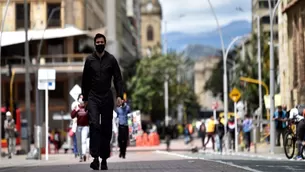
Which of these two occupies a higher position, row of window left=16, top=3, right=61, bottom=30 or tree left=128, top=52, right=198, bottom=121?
row of window left=16, top=3, right=61, bottom=30

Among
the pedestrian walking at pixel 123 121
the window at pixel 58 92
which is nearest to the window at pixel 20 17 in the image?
the window at pixel 58 92

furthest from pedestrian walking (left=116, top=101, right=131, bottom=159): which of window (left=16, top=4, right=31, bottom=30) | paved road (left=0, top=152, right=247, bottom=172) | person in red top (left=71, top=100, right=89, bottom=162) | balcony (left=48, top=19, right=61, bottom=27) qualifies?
balcony (left=48, top=19, right=61, bottom=27)

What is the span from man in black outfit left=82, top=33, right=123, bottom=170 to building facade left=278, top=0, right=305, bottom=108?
27082 millimetres

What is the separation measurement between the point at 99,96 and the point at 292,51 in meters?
31.1

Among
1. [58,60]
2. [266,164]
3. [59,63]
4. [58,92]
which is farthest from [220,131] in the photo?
[58,92]

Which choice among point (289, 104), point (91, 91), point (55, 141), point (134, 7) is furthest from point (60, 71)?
point (134, 7)

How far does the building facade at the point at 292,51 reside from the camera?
42938 millimetres

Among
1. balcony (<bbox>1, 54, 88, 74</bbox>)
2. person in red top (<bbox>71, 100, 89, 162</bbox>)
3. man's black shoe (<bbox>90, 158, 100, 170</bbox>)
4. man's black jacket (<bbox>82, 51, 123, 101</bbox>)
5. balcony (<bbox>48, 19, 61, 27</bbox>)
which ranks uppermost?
balcony (<bbox>48, 19, 61, 27</bbox>)

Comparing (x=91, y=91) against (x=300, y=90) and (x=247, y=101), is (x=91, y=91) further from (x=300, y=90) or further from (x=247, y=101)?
(x=247, y=101)

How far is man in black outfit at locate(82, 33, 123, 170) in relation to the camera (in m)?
15.2

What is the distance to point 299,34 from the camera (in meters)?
43.8

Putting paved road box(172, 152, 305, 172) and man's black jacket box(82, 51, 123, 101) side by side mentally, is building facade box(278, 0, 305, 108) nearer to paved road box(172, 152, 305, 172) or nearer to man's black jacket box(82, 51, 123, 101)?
paved road box(172, 152, 305, 172)

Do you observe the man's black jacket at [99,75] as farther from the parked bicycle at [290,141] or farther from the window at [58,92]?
the window at [58,92]

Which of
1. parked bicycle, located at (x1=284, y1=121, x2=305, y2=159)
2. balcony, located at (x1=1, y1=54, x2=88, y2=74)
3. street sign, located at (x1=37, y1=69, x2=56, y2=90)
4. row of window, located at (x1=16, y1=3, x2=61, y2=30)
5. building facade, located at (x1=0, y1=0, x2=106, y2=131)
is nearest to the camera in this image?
parked bicycle, located at (x1=284, y1=121, x2=305, y2=159)
